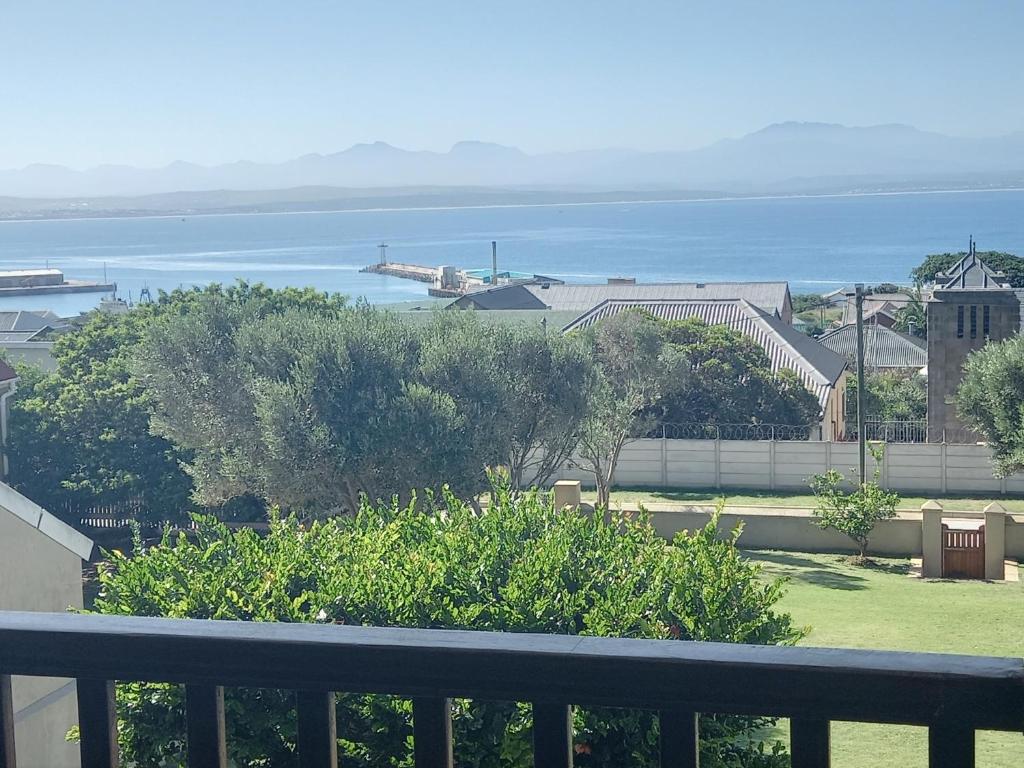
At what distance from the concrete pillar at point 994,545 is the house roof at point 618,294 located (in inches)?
1331

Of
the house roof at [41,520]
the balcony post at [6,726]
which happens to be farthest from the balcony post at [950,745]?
the house roof at [41,520]

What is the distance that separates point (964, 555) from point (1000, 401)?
15.7ft

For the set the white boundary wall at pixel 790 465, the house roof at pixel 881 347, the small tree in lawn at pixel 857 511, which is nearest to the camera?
the small tree in lawn at pixel 857 511

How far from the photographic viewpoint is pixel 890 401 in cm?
4022

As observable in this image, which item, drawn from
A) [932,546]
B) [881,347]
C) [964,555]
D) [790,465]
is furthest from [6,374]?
[881,347]

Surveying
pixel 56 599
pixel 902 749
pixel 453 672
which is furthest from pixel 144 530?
pixel 453 672

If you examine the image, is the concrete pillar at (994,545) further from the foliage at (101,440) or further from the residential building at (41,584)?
the residential building at (41,584)

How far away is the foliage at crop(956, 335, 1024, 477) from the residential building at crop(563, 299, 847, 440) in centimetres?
961

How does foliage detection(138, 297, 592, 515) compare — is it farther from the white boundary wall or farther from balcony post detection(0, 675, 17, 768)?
balcony post detection(0, 675, 17, 768)

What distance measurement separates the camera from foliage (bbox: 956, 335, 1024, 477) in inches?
972

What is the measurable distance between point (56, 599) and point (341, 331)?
1040 cm

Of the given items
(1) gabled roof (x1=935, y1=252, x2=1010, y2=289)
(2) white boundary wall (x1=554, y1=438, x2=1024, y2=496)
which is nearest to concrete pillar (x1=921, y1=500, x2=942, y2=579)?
(2) white boundary wall (x1=554, y1=438, x2=1024, y2=496)

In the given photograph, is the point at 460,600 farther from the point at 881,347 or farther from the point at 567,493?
A: the point at 881,347

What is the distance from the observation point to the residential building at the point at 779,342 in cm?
3712
